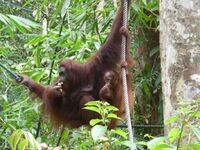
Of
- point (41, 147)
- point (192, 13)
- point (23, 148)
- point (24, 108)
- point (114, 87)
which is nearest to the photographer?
point (23, 148)

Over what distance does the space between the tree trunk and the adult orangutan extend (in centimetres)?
130

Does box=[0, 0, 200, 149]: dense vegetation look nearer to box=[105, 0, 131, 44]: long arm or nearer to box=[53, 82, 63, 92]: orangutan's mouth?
box=[53, 82, 63, 92]: orangutan's mouth

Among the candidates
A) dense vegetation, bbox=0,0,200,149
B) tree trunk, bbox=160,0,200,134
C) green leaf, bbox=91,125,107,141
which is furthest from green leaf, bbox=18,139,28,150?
dense vegetation, bbox=0,0,200,149

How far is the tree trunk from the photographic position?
1901 millimetres

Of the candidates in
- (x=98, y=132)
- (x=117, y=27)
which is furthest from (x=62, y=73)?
(x=98, y=132)

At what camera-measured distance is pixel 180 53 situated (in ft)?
6.34

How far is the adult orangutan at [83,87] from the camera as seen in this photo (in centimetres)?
339

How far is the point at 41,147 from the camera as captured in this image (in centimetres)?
184

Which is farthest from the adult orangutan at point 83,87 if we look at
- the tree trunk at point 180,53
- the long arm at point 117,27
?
the tree trunk at point 180,53

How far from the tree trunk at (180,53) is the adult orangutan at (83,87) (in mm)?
1296

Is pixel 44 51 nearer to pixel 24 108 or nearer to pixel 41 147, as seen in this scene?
pixel 24 108

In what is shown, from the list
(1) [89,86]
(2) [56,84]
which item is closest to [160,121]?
(1) [89,86]

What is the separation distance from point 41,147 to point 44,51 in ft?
7.40

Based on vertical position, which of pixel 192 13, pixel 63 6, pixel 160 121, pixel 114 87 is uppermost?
pixel 63 6
